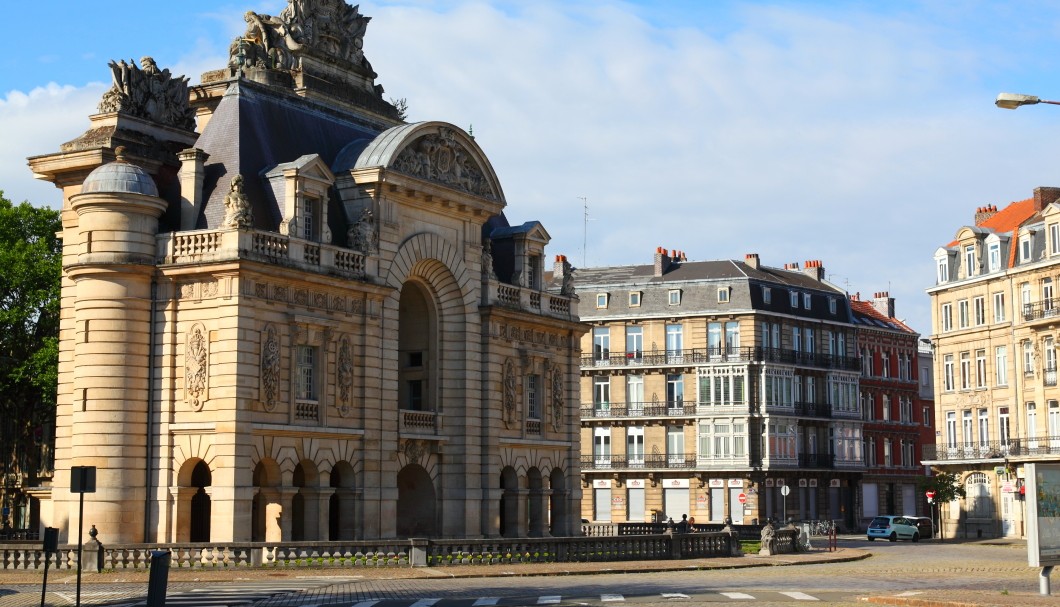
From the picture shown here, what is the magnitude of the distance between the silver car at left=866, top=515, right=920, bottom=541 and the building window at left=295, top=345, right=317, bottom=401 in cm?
3829

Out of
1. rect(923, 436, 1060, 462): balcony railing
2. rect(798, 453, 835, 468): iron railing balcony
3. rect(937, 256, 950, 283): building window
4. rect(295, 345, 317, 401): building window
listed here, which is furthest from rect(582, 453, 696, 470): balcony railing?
rect(295, 345, 317, 401): building window

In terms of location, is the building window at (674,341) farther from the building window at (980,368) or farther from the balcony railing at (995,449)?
the building window at (980,368)

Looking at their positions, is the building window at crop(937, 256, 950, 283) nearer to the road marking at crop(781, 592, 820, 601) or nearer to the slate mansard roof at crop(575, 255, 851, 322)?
the slate mansard roof at crop(575, 255, 851, 322)

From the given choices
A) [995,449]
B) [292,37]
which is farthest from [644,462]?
[292,37]

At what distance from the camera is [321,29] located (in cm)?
5228

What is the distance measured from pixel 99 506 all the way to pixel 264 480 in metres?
4.62

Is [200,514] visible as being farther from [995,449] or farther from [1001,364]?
[1001,364]

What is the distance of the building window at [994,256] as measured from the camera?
72.0 metres

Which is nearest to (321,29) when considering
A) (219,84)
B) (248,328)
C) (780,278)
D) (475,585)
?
(219,84)

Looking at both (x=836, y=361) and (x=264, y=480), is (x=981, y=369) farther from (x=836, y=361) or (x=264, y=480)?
(x=264, y=480)

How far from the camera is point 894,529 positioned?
241ft

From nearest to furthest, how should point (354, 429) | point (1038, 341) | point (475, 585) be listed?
point (475, 585), point (354, 429), point (1038, 341)

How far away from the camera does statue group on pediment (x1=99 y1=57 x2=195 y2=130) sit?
46.7 m

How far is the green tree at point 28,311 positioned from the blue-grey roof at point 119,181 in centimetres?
1595
